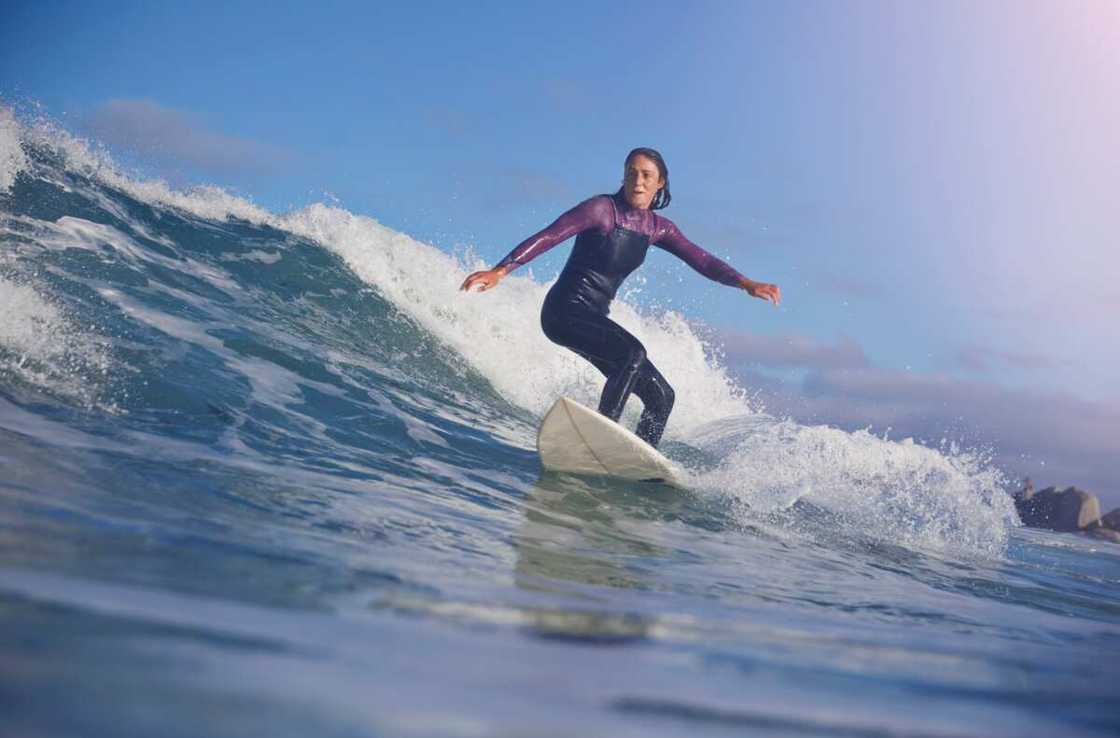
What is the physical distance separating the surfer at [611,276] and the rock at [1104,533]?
19494 millimetres

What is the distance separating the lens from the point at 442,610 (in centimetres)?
170

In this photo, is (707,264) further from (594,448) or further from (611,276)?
(594,448)

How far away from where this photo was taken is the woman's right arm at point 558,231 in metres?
5.65

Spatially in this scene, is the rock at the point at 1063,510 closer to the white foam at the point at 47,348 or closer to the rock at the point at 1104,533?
the rock at the point at 1104,533

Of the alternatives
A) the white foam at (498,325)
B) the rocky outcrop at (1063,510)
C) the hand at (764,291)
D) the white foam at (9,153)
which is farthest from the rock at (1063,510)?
the white foam at (9,153)

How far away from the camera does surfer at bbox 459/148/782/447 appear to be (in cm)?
572

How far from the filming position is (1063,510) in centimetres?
2547

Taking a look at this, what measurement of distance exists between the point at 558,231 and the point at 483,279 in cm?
72

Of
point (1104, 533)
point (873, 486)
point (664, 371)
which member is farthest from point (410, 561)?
point (1104, 533)

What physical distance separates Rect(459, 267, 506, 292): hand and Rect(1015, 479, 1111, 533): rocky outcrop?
23.2 meters

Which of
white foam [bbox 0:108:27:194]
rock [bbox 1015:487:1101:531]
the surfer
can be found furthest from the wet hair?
rock [bbox 1015:487:1101:531]

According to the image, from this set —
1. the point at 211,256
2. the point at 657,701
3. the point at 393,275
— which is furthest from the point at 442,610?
the point at 393,275

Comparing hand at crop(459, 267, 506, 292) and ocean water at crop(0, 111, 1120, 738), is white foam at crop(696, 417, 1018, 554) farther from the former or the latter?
hand at crop(459, 267, 506, 292)

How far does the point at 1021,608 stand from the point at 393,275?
9.33 m
